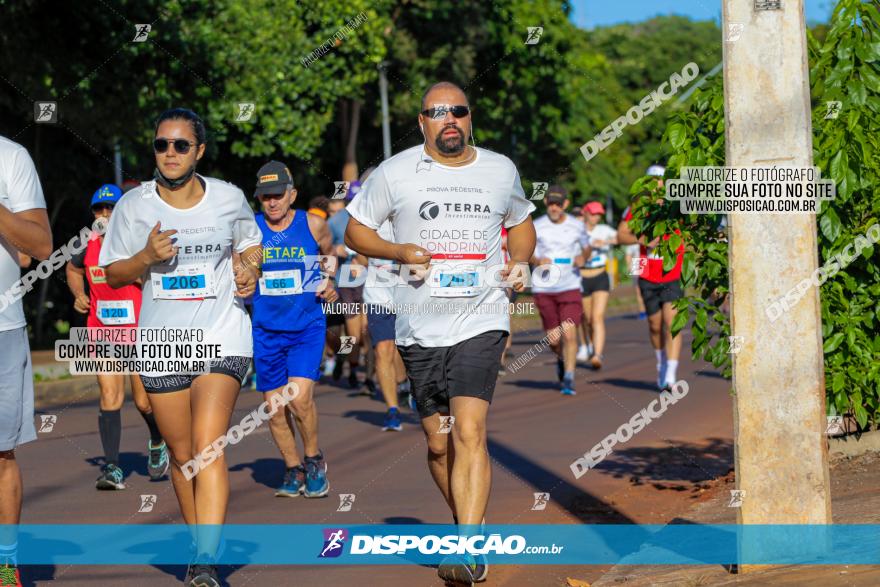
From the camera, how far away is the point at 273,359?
9742mm

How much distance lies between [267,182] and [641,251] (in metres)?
6.57

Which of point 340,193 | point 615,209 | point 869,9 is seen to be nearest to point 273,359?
point 869,9

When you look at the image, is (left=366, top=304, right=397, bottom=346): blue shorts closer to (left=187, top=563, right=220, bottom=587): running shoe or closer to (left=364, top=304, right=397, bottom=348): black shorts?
(left=364, top=304, right=397, bottom=348): black shorts

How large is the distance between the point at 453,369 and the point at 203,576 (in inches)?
57.5

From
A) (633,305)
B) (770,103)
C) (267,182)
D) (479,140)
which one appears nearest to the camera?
(770,103)

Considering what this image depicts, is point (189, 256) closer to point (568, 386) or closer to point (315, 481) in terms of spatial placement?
point (315, 481)

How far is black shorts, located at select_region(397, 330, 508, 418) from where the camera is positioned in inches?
257

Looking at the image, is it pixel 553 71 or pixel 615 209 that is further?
pixel 615 209

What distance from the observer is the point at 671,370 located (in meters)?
14.5

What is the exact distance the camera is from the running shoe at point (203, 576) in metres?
6.04

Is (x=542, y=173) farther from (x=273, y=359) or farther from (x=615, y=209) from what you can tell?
(x=273, y=359)

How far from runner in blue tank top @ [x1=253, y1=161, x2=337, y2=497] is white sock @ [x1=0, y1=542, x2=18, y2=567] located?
3506 millimetres

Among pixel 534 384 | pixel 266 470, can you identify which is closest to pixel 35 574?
pixel 266 470

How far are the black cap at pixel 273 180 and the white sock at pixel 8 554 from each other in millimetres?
4032
